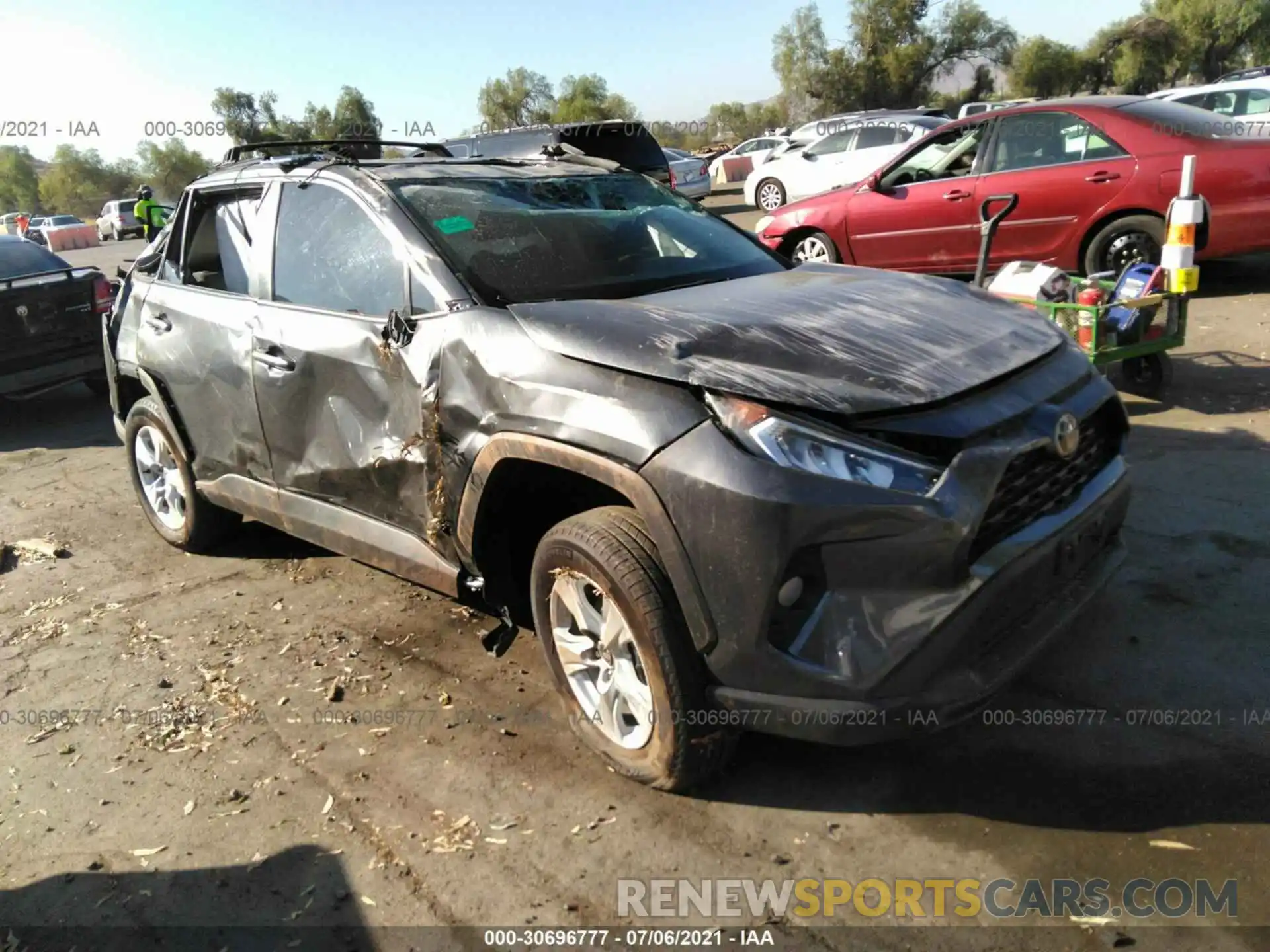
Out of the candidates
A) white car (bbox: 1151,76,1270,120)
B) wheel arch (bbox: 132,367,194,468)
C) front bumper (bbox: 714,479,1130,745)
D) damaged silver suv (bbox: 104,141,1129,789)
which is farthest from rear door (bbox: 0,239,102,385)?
white car (bbox: 1151,76,1270,120)

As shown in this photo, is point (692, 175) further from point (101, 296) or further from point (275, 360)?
point (275, 360)

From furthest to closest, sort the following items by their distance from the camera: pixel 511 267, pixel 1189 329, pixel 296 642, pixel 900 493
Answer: pixel 1189 329
pixel 296 642
pixel 511 267
pixel 900 493

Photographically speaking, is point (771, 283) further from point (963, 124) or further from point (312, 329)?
point (963, 124)

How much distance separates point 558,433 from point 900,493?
0.96m

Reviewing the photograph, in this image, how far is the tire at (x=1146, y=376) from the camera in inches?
241

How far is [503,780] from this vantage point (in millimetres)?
3107

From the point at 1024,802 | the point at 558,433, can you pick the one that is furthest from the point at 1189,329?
the point at 558,433

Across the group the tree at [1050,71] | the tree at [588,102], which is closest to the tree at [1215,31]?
the tree at [1050,71]

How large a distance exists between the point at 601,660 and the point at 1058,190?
6478mm

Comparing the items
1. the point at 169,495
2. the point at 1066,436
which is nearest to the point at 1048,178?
the point at 1066,436

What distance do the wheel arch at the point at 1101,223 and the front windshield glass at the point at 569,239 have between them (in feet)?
15.0

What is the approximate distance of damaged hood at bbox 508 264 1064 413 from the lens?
261 cm

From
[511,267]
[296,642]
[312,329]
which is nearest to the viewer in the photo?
[511,267]

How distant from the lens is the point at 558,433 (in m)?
2.80
